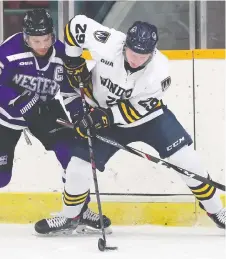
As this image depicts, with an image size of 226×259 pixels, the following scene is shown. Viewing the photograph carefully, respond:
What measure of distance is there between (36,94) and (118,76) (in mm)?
→ 405

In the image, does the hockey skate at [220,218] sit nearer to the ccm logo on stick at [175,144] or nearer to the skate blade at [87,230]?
the ccm logo on stick at [175,144]

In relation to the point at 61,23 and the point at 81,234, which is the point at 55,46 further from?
the point at 61,23

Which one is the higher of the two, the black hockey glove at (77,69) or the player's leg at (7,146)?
the black hockey glove at (77,69)

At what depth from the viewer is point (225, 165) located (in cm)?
393

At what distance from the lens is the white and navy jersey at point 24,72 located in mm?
3445

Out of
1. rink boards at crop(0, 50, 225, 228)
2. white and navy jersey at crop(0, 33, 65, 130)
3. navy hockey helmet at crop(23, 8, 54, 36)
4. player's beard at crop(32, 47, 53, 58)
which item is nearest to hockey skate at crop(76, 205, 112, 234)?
rink boards at crop(0, 50, 225, 228)

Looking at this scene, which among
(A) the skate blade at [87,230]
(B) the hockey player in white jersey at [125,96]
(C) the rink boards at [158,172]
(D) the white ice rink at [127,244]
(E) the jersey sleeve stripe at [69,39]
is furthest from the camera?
(C) the rink boards at [158,172]

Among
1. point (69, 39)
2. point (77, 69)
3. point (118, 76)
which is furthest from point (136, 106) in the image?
point (69, 39)

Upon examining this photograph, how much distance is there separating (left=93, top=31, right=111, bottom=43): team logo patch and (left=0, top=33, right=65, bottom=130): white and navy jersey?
20cm

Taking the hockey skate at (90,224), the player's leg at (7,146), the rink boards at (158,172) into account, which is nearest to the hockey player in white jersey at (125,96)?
the hockey skate at (90,224)

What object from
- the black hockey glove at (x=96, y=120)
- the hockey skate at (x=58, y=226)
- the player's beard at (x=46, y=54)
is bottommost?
the hockey skate at (x=58, y=226)

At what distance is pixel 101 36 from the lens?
3346 millimetres

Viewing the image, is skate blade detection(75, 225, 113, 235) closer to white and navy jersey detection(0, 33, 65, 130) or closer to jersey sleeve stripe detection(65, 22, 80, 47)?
white and navy jersey detection(0, 33, 65, 130)

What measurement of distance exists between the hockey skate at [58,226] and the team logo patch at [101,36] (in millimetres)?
787
